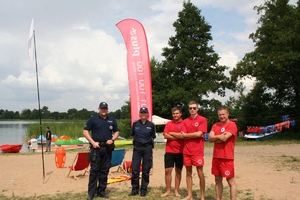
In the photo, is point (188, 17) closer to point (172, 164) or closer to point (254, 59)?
point (254, 59)

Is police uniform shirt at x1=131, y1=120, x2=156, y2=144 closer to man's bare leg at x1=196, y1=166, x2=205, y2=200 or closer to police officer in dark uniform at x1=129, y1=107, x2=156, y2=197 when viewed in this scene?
police officer in dark uniform at x1=129, y1=107, x2=156, y2=197

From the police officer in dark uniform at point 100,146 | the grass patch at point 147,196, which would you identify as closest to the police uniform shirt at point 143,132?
the police officer in dark uniform at point 100,146

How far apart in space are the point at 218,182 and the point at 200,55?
23944mm

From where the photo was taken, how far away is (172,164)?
5727mm

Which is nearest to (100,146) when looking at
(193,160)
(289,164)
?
(193,160)

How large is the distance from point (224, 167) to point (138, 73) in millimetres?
3826

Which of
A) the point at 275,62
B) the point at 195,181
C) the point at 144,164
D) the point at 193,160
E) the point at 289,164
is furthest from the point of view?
the point at 275,62

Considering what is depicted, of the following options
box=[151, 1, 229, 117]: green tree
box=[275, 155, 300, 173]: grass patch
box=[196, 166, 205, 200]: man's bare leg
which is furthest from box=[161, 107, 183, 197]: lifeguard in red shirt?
box=[151, 1, 229, 117]: green tree

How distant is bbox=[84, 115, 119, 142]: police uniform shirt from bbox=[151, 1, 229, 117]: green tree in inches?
848

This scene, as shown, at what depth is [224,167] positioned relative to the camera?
4.70 metres

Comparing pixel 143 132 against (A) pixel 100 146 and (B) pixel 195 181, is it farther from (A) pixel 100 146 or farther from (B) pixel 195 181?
(B) pixel 195 181

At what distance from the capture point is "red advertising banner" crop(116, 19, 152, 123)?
7863mm

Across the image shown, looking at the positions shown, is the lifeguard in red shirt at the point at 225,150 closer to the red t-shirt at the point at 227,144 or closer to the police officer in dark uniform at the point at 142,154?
the red t-shirt at the point at 227,144

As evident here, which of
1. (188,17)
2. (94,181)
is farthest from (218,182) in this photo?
(188,17)
